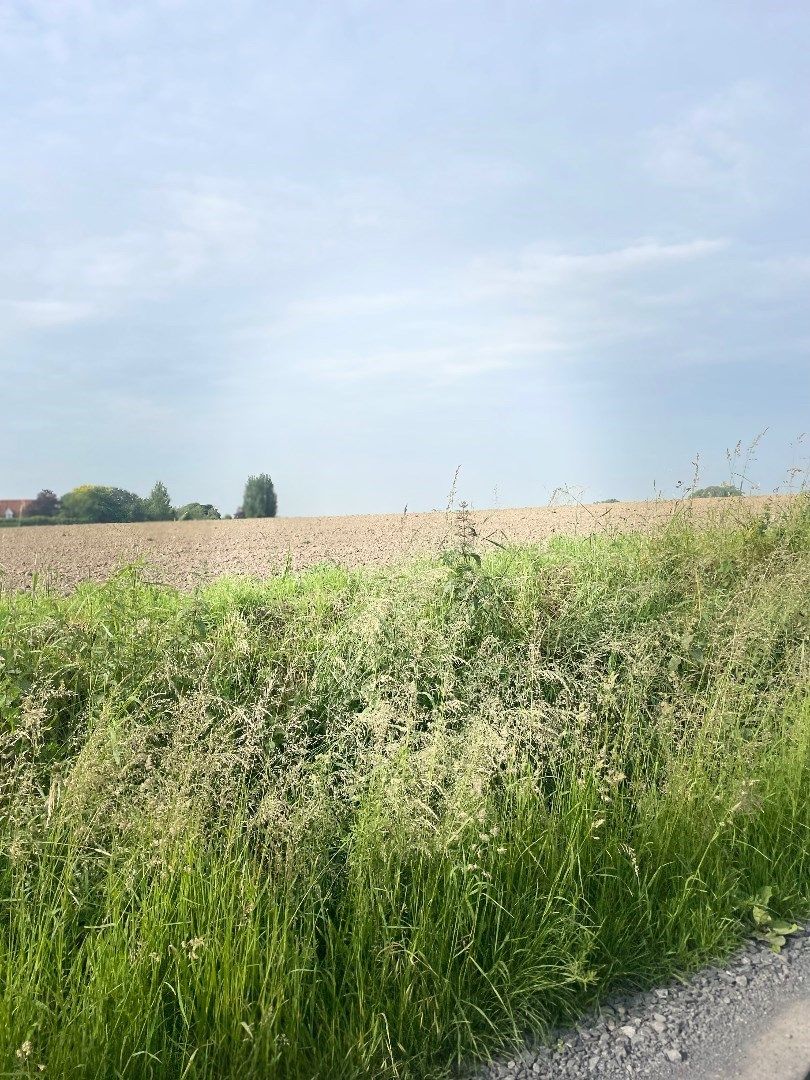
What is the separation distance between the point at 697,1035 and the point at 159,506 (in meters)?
6.05

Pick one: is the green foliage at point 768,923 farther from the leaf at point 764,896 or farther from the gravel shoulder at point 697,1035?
the gravel shoulder at point 697,1035

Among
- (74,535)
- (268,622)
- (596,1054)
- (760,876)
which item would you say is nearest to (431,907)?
(596,1054)

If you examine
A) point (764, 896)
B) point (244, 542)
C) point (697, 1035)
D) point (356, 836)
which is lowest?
point (697, 1035)

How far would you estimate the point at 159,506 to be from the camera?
7.75 meters

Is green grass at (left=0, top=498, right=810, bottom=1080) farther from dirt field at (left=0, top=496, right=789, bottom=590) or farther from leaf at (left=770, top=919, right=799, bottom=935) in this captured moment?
dirt field at (left=0, top=496, right=789, bottom=590)

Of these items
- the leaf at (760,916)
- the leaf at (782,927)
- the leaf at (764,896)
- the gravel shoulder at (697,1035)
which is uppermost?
the leaf at (764,896)

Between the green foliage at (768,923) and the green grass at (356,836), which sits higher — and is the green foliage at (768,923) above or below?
below

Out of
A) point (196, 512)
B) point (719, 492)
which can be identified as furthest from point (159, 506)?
point (719, 492)

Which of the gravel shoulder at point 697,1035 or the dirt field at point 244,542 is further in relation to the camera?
the dirt field at point 244,542

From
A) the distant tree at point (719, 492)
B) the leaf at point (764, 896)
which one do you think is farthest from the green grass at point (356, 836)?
the distant tree at point (719, 492)

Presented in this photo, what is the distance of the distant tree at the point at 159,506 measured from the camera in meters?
7.47

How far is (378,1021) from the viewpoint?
2541 millimetres

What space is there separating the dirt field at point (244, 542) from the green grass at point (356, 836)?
1076mm

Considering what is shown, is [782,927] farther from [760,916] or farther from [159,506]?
[159,506]
